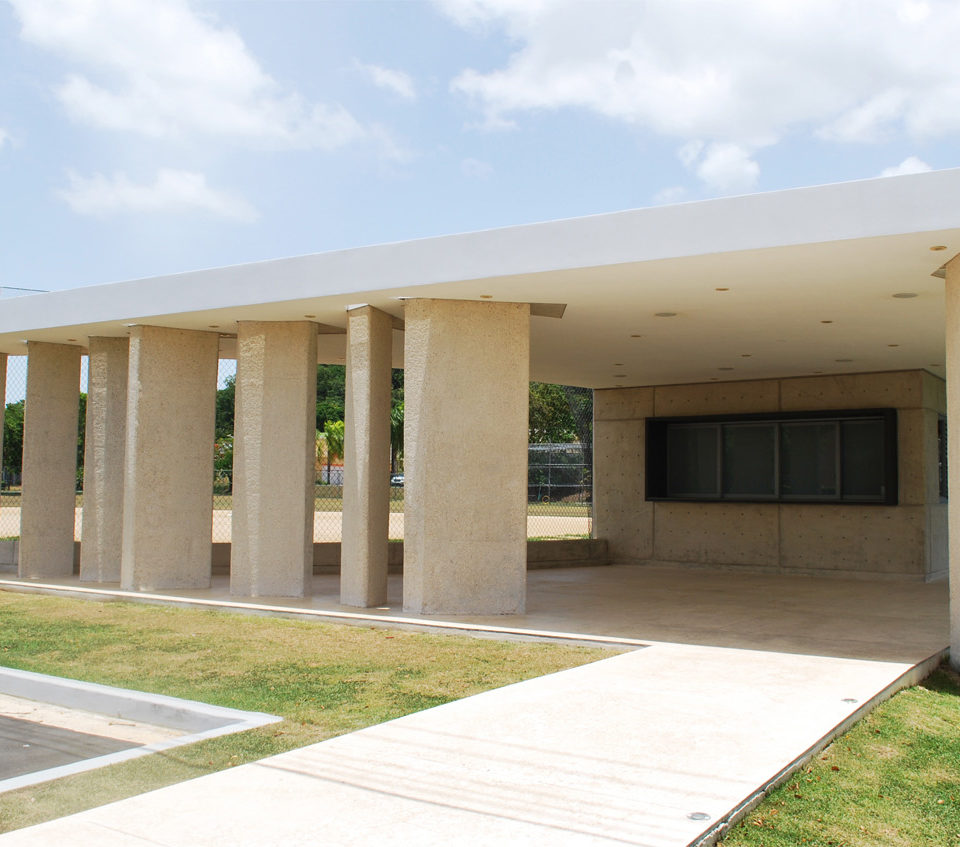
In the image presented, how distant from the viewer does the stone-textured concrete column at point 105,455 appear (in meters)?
13.5

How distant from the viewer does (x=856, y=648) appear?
844 centimetres

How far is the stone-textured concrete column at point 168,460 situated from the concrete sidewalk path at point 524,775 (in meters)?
7.37

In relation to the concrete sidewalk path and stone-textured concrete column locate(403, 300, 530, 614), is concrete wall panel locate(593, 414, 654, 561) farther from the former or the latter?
the concrete sidewalk path

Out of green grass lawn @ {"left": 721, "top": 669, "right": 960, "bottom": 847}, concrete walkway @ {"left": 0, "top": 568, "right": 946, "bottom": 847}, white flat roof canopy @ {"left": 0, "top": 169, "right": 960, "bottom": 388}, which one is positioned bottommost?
green grass lawn @ {"left": 721, "top": 669, "right": 960, "bottom": 847}

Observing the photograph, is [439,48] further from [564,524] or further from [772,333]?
[564,524]

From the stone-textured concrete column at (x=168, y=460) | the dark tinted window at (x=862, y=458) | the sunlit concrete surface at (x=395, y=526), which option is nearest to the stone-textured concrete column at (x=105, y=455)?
the stone-textured concrete column at (x=168, y=460)

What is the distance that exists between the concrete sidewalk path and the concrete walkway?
10 millimetres

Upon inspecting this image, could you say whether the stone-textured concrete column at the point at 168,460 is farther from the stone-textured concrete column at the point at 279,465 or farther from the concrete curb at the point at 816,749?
the concrete curb at the point at 816,749

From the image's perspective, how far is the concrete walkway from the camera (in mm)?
3877

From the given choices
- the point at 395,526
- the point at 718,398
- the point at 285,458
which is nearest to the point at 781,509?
the point at 718,398

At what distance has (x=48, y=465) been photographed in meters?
14.4

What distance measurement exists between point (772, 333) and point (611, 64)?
3998 millimetres

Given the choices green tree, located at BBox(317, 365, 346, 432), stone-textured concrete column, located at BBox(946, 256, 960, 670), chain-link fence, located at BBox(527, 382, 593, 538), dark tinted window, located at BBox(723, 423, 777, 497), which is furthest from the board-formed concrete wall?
Result: green tree, located at BBox(317, 365, 346, 432)

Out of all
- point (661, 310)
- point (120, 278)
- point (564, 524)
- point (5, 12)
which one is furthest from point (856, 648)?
point (564, 524)
